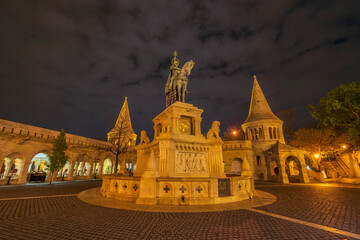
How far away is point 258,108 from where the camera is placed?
3306 cm

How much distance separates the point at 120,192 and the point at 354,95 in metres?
27.4

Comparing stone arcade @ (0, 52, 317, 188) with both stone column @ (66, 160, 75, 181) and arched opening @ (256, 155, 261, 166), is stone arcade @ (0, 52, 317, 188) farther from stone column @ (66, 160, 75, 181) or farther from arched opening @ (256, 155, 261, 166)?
arched opening @ (256, 155, 261, 166)

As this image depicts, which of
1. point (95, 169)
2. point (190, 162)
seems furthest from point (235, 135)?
point (190, 162)

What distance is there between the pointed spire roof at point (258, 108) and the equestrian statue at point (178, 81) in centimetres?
2481

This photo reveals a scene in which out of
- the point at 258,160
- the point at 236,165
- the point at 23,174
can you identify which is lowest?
the point at 23,174

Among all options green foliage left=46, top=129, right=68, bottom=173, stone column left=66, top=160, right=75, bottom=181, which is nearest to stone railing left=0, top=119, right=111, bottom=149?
stone column left=66, top=160, right=75, bottom=181

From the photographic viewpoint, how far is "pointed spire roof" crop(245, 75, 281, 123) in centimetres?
3156

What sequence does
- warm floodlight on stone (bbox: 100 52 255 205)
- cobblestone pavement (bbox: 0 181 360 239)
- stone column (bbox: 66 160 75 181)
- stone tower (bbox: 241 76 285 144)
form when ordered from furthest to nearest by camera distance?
stone tower (bbox: 241 76 285 144) → stone column (bbox: 66 160 75 181) → warm floodlight on stone (bbox: 100 52 255 205) → cobblestone pavement (bbox: 0 181 360 239)

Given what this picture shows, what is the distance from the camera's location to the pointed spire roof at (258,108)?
104 feet

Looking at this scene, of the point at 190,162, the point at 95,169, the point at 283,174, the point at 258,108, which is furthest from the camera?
the point at 258,108

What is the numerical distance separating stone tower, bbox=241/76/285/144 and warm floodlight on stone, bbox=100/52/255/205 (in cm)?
2342

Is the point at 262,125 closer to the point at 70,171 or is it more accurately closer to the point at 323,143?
the point at 323,143

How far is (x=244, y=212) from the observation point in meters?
5.80

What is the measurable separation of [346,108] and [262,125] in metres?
12.4
